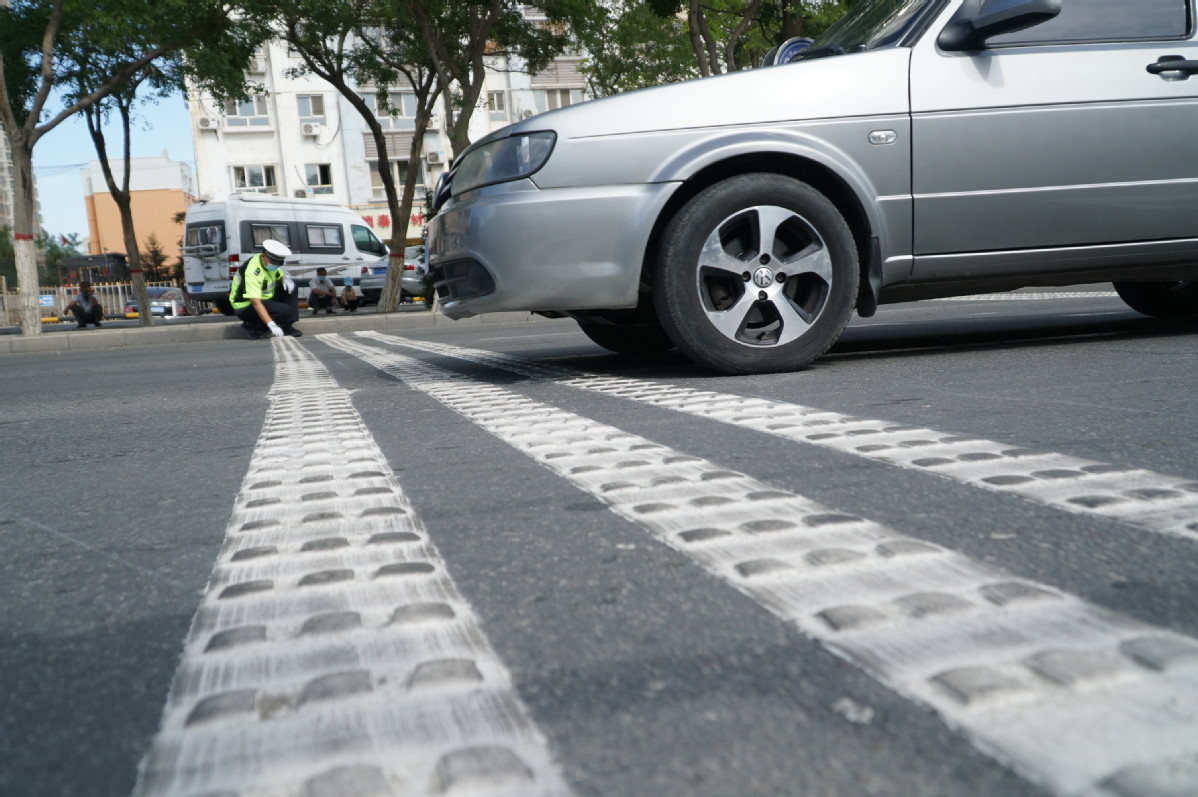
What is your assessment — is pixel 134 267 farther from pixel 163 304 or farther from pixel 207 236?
pixel 163 304

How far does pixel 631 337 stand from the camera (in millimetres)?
5988

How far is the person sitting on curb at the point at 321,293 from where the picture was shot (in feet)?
85.5

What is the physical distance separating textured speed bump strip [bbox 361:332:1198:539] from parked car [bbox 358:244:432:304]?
890 inches

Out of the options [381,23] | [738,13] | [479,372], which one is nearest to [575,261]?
[479,372]

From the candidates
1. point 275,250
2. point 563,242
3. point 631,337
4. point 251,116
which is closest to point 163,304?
point 251,116

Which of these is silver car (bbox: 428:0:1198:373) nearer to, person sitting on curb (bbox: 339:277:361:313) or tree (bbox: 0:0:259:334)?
tree (bbox: 0:0:259:334)

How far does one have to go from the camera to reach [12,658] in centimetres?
141

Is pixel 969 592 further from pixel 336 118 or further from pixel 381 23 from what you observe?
pixel 336 118

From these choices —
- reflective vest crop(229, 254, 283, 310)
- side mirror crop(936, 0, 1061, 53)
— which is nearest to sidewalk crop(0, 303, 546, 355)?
reflective vest crop(229, 254, 283, 310)

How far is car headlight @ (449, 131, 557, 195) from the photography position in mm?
4340

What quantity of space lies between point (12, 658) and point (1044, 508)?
163 centimetres

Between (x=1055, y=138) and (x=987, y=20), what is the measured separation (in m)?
0.63

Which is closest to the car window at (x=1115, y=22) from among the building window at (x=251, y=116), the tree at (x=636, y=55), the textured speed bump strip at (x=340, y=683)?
the textured speed bump strip at (x=340, y=683)

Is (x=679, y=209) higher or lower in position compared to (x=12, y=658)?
higher
